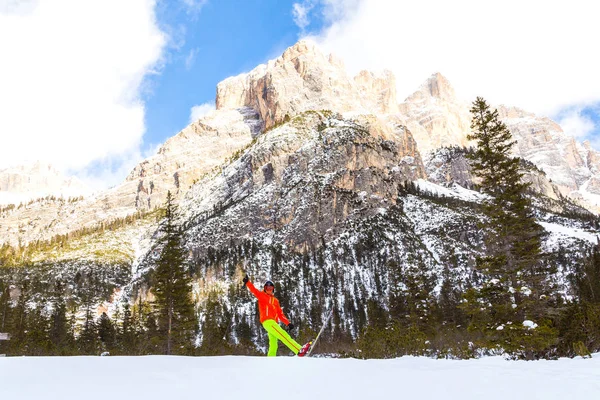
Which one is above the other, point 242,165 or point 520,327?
point 242,165

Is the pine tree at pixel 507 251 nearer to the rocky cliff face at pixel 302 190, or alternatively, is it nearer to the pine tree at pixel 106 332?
the pine tree at pixel 106 332

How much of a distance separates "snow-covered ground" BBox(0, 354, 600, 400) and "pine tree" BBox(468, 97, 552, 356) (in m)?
12.0

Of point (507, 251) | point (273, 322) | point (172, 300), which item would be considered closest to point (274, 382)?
point (273, 322)

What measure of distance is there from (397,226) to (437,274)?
30989 millimetres

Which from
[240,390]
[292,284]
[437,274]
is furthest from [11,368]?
[437,274]

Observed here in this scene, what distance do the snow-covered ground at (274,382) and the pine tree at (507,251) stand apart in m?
12.0

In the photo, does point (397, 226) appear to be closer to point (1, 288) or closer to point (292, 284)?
point (292, 284)

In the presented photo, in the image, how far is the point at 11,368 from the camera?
5570 millimetres

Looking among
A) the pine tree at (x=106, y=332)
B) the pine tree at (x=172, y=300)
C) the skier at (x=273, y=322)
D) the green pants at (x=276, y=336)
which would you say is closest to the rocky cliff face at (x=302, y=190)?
the pine tree at (x=106, y=332)

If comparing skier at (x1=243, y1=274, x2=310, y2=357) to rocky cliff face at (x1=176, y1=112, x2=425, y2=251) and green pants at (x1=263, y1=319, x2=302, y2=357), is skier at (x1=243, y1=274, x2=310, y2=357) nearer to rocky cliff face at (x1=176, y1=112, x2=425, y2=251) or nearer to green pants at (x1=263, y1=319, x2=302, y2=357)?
green pants at (x1=263, y1=319, x2=302, y2=357)

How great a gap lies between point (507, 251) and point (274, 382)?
1734 cm

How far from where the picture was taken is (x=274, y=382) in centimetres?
540

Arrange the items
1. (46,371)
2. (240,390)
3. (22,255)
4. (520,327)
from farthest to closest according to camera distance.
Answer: (22,255), (520,327), (46,371), (240,390)

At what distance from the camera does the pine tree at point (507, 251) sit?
17.8 m
